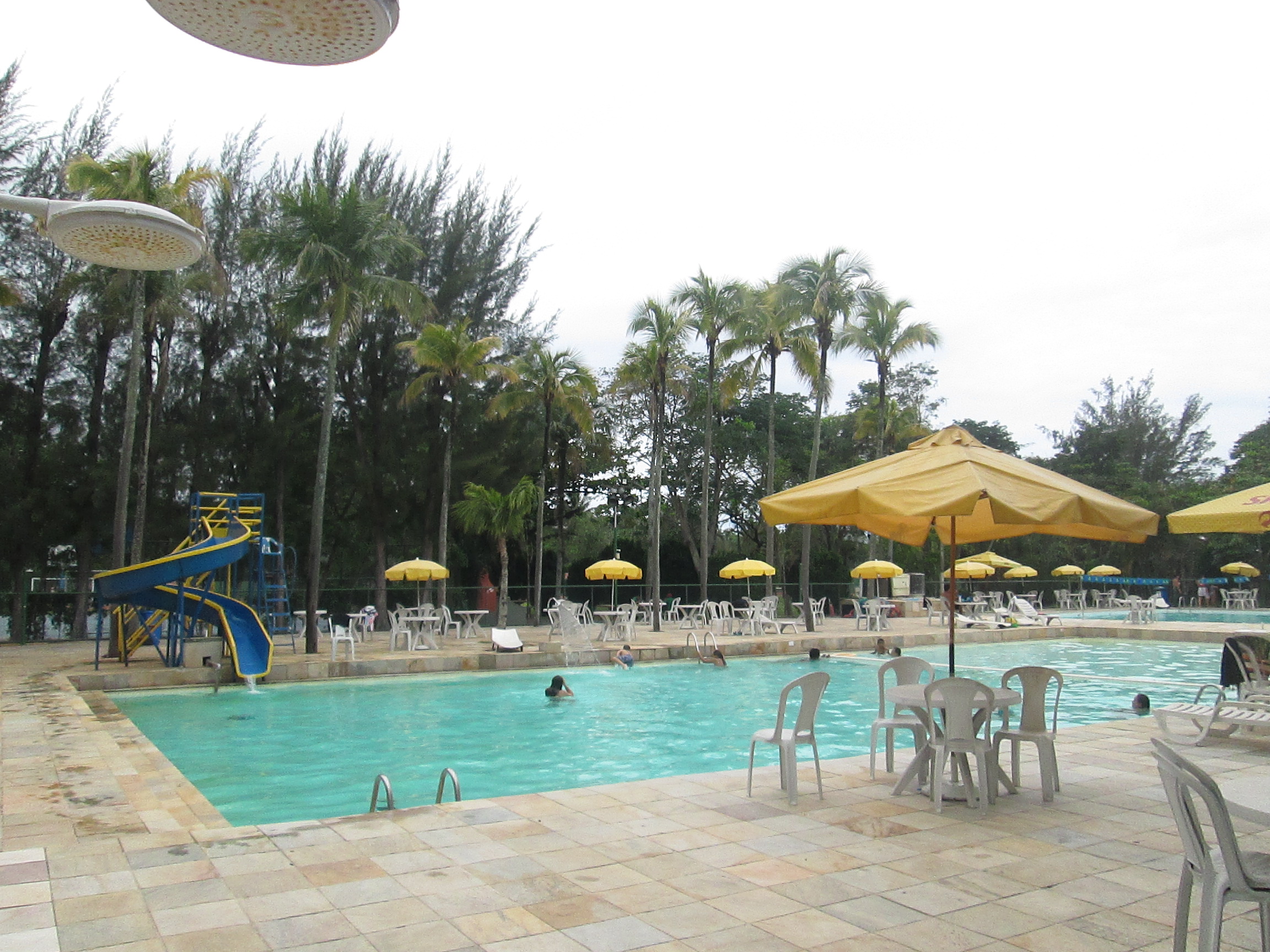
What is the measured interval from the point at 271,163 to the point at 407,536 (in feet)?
36.5

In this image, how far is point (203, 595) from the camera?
1372 cm

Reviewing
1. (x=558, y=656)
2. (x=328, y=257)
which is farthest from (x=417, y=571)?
(x=328, y=257)

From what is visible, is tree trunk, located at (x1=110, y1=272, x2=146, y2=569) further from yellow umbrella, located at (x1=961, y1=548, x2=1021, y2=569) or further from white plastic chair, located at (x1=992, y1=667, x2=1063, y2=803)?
yellow umbrella, located at (x1=961, y1=548, x2=1021, y2=569)

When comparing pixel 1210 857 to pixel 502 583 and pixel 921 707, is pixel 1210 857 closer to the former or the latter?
pixel 921 707

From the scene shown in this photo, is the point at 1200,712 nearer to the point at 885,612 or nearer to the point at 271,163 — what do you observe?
the point at 885,612

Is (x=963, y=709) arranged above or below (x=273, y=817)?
above

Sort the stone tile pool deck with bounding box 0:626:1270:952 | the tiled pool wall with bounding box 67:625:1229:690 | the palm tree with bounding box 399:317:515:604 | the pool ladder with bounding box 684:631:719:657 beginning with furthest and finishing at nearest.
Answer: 1. the palm tree with bounding box 399:317:515:604
2. the pool ladder with bounding box 684:631:719:657
3. the tiled pool wall with bounding box 67:625:1229:690
4. the stone tile pool deck with bounding box 0:626:1270:952

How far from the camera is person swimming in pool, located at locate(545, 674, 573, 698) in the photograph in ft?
40.9

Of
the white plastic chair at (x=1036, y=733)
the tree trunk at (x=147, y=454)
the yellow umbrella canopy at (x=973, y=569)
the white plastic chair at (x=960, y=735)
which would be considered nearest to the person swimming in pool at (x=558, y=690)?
the white plastic chair at (x=1036, y=733)

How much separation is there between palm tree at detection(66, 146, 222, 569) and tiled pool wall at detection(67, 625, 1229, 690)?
10.9 feet

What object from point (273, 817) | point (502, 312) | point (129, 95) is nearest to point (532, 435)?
point (502, 312)

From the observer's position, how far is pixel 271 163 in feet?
83.4

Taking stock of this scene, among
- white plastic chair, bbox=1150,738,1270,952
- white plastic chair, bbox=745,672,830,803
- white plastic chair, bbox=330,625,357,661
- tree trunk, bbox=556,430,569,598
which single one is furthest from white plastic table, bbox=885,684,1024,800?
tree trunk, bbox=556,430,569,598

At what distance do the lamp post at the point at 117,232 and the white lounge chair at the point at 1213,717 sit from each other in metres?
7.61
